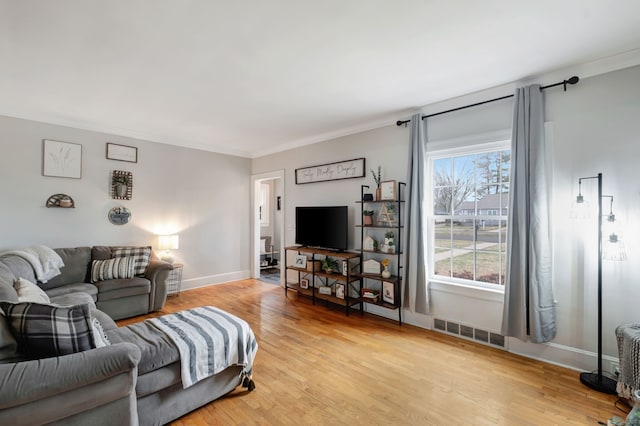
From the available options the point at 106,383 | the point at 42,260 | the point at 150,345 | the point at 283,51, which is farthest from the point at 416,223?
the point at 42,260

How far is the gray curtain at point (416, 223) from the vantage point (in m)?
3.37

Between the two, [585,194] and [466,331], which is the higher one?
[585,194]

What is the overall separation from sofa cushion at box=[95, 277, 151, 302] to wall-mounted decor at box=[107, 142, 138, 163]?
193cm

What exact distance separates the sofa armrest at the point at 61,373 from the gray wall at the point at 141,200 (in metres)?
3.43

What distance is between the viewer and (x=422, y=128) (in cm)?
341

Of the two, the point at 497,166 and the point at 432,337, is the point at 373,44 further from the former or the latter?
the point at 432,337

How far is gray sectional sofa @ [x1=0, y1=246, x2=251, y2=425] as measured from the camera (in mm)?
1269

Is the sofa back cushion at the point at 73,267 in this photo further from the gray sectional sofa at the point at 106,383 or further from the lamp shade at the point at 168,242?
the gray sectional sofa at the point at 106,383

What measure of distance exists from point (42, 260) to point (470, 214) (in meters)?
4.93

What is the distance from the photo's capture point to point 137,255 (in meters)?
4.02

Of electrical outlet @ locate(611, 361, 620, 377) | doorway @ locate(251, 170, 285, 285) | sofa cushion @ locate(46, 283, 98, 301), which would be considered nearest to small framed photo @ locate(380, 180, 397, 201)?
electrical outlet @ locate(611, 361, 620, 377)

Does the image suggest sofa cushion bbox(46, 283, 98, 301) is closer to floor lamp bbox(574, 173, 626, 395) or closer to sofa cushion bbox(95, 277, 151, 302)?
sofa cushion bbox(95, 277, 151, 302)

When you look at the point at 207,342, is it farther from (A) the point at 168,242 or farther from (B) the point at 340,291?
(A) the point at 168,242

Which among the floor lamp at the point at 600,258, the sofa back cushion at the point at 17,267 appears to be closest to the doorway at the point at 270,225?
the sofa back cushion at the point at 17,267
